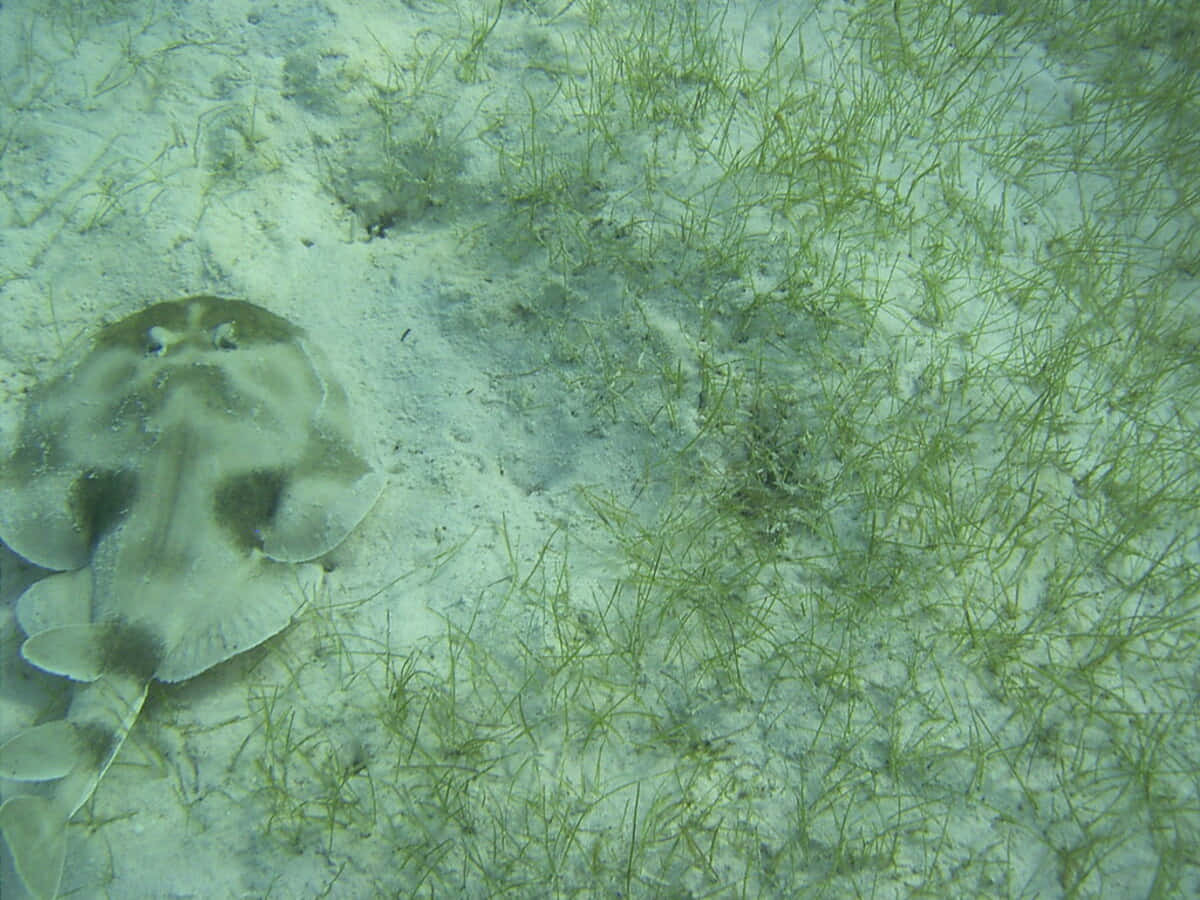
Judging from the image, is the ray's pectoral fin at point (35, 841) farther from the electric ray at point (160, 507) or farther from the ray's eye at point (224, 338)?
the ray's eye at point (224, 338)

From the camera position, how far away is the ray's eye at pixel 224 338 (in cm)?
317

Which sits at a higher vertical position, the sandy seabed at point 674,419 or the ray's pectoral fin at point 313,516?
the sandy seabed at point 674,419

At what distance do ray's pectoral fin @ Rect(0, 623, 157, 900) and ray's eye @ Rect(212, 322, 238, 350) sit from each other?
1.31m

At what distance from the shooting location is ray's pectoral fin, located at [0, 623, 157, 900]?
2250 millimetres

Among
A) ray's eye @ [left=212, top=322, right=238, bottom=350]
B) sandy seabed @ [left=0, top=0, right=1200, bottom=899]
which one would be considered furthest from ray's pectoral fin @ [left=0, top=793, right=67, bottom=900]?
ray's eye @ [left=212, top=322, right=238, bottom=350]

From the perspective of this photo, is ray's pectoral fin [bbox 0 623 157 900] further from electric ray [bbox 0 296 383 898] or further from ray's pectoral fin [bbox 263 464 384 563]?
ray's pectoral fin [bbox 263 464 384 563]

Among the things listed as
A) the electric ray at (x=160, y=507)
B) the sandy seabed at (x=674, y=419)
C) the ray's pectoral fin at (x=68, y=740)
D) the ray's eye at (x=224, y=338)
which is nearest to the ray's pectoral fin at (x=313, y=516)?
the electric ray at (x=160, y=507)

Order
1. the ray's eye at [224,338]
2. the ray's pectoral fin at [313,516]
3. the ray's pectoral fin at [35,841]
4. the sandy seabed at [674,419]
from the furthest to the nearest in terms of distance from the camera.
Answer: the ray's eye at [224,338]
the ray's pectoral fin at [313,516]
the sandy seabed at [674,419]
the ray's pectoral fin at [35,841]

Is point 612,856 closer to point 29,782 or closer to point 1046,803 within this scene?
point 1046,803

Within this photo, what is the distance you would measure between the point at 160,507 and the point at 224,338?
0.85 metres

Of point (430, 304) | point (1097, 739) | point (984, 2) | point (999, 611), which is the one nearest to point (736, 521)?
point (999, 611)

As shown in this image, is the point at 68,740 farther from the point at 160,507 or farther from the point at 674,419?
the point at 674,419

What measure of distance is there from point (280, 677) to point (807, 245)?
332cm

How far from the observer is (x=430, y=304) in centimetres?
379
